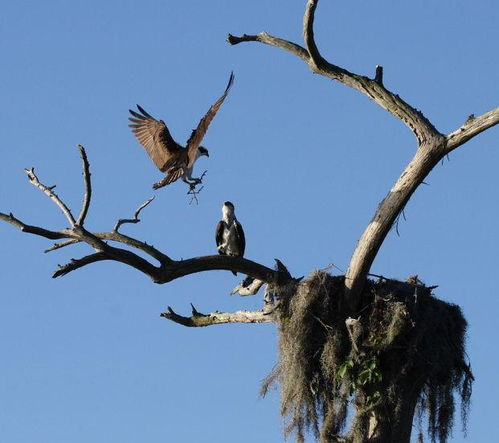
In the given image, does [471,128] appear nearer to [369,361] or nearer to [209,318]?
[369,361]

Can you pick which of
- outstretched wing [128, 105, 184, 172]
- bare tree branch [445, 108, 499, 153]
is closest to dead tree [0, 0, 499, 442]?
bare tree branch [445, 108, 499, 153]

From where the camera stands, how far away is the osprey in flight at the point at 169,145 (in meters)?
11.0

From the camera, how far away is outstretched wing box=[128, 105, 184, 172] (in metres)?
11.9

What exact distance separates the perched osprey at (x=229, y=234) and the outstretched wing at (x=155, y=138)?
57.6 inches

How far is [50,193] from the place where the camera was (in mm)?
9250

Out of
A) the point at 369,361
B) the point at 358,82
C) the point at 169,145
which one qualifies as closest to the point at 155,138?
the point at 169,145

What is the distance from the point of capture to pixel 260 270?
10266mm

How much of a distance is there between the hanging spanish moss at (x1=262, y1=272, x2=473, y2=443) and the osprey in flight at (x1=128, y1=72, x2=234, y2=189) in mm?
1627

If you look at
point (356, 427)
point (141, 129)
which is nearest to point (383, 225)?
point (356, 427)

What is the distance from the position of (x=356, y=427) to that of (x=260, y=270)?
1.51 meters

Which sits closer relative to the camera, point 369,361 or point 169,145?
point 369,361

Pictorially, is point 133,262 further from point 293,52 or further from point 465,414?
point 465,414

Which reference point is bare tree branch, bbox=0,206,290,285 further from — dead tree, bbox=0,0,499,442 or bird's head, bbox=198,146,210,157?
bird's head, bbox=198,146,210,157

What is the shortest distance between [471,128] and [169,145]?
3.37m
